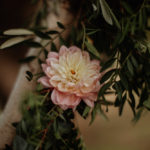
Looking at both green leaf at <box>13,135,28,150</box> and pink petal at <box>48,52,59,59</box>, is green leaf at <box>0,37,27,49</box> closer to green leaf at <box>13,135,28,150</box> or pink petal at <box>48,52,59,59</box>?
pink petal at <box>48,52,59,59</box>

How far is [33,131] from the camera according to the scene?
34 cm

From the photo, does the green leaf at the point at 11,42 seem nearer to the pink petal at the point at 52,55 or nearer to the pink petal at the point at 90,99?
the pink petal at the point at 52,55

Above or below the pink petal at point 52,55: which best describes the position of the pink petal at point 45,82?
below

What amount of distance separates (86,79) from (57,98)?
0.06m

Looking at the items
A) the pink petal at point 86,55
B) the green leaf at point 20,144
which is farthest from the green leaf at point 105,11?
the green leaf at point 20,144

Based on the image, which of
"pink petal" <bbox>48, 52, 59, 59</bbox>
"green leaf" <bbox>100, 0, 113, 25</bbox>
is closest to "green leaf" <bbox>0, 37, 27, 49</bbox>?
"pink petal" <bbox>48, 52, 59, 59</bbox>

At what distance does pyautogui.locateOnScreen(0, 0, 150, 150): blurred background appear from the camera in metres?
0.87

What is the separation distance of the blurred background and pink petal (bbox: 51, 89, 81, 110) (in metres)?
0.57

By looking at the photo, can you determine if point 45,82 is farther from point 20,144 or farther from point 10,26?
point 10,26

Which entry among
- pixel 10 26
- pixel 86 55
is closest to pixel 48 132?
pixel 86 55

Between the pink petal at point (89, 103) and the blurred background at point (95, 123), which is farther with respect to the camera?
the blurred background at point (95, 123)

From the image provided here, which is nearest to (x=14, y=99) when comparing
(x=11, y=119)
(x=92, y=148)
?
(x=11, y=119)

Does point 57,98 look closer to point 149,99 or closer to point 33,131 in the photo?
point 33,131

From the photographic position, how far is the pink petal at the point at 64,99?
0.34m
